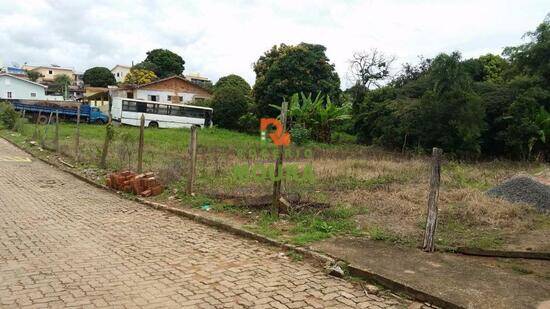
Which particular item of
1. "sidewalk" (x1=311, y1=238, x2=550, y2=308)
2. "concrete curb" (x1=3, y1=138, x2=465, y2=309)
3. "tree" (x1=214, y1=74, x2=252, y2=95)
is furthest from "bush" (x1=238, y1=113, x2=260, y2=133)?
"sidewalk" (x1=311, y1=238, x2=550, y2=308)

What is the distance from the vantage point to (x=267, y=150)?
18.1m

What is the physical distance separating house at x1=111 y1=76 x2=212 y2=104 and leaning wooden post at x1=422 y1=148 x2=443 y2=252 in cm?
3944

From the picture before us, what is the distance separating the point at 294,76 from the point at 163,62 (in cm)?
3316

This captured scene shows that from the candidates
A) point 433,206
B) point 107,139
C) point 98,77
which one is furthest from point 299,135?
point 98,77

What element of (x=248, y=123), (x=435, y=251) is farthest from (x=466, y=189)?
(x=248, y=123)

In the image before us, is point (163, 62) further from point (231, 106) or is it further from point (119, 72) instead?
point (119, 72)

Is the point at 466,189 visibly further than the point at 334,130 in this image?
No

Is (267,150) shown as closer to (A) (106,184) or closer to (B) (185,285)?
(A) (106,184)

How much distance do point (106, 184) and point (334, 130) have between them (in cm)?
2056

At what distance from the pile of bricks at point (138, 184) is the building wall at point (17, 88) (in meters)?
47.6

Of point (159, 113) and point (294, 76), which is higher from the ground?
point (294, 76)

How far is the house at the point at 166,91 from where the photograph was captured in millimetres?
41694

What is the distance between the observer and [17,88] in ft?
166

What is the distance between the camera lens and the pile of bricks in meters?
8.92
